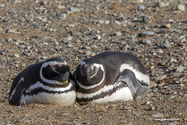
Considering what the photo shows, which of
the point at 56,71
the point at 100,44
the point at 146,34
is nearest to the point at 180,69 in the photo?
the point at 146,34

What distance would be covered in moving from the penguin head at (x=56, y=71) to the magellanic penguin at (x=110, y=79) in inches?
8.4

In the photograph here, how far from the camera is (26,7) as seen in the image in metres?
8.78

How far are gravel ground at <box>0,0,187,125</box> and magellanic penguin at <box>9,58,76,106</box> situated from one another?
0.44ft

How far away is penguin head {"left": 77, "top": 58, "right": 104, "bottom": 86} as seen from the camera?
392 centimetres

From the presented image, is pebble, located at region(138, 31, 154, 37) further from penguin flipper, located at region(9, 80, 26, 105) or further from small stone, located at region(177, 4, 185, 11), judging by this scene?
penguin flipper, located at region(9, 80, 26, 105)

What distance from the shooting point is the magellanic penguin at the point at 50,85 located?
3867 mm

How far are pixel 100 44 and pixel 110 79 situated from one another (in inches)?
96.6

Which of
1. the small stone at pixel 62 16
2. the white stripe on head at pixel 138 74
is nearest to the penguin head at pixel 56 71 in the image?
the white stripe on head at pixel 138 74

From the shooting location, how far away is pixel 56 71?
386 cm

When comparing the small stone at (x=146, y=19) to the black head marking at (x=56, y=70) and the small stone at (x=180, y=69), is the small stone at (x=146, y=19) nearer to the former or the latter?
the small stone at (x=180, y=69)

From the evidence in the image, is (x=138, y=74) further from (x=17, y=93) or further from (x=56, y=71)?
(x=17, y=93)

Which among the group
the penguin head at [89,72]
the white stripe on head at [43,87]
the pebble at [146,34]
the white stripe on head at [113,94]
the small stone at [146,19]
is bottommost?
the white stripe on head at [113,94]

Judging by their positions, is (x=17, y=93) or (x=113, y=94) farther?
(x=17, y=93)

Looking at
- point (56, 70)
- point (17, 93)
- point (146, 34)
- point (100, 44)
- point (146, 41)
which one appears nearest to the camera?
point (56, 70)
